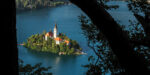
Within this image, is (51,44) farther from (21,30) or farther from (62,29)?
(21,30)

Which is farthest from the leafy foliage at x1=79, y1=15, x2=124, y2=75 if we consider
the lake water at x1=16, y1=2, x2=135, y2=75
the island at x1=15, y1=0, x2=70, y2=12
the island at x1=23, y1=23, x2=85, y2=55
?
the island at x1=15, y1=0, x2=70, y2=12

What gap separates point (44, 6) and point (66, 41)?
13.0m

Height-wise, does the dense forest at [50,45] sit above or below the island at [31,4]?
below

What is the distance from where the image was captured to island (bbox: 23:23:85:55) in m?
16.5

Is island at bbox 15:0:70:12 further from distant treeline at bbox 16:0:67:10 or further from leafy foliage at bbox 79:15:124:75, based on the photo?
leafy foliage at bbox 79:15:124:75

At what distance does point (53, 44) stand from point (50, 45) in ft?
1.02

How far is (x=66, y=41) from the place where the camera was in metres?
16.7

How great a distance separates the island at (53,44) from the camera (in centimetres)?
1647

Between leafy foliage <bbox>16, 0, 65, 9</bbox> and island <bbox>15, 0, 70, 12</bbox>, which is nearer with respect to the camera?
island <bbox>15, 0, 70, 12</bbox>

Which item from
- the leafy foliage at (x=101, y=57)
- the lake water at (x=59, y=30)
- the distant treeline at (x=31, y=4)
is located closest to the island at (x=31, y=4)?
the distant treeline at (x=31, y=4)

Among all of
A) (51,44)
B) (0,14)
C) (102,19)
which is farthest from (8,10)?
(51,44)

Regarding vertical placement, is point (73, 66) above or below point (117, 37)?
below

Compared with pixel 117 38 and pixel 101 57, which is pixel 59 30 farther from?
pixel 117 38

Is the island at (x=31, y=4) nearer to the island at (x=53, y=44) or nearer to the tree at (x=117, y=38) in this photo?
the island at (x=53, y=44)
